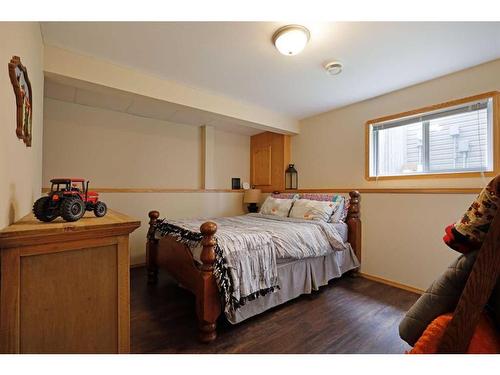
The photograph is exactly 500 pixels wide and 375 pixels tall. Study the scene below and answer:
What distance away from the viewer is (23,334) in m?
0.72

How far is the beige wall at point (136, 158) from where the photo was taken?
9.21 ft

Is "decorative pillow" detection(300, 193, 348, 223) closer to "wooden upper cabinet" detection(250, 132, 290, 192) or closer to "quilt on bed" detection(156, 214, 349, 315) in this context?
"quilt on bed" detection(156, 214, 349, 315)

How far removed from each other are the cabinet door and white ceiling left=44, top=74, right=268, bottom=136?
794 mm

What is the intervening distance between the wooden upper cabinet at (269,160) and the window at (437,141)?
4.51ft

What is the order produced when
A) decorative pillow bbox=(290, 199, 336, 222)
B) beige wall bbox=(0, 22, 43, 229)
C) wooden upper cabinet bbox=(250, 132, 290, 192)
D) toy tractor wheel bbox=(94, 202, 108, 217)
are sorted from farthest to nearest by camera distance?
wooden upper cabinet bbox=(250, 132, 290, 192)
decorative pillow bbox=(290, 199, 336, 222)
toy tractor wheel bbox=(94, 202, 108, 217)
beige wall bbox=(0, 22, 43, 229)

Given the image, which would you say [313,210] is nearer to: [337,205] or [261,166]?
[337,205]

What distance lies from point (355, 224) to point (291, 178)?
1338mm

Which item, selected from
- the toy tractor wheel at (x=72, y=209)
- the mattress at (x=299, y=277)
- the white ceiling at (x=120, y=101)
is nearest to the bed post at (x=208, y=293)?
the mattress at (x=299, y=277)

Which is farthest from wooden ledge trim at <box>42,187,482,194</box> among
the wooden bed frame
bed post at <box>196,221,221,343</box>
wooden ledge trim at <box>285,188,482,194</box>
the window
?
bed post at <box>196,221,221,343</box>

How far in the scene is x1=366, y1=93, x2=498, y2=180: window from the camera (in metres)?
2.12

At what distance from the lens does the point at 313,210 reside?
280cm
